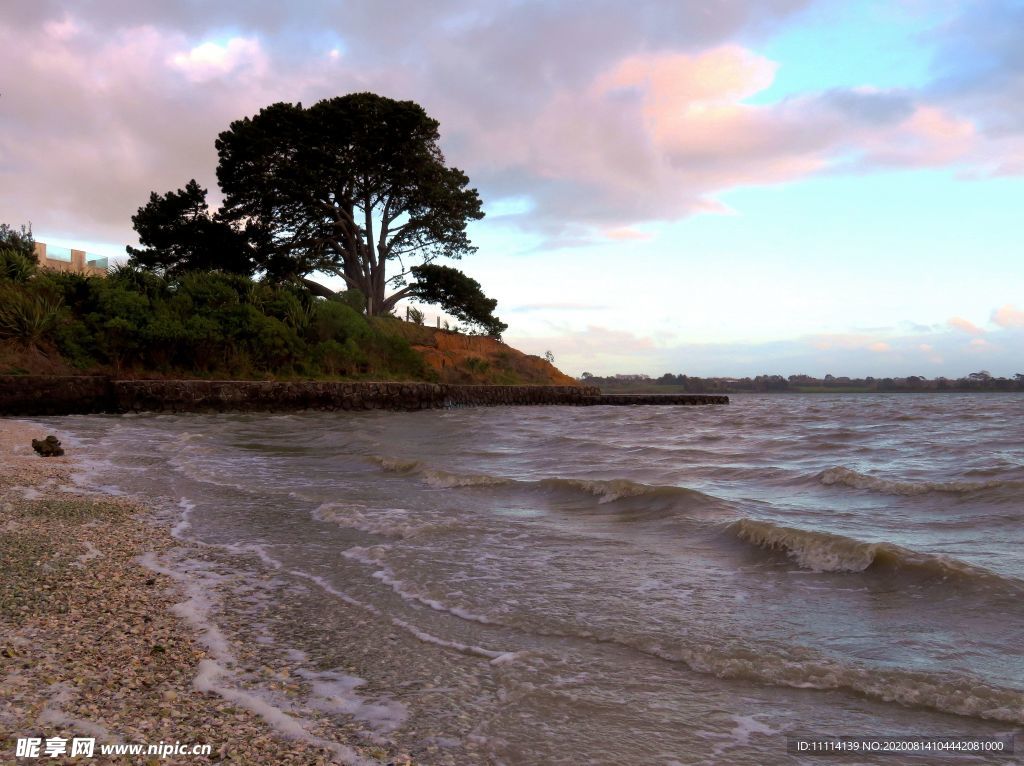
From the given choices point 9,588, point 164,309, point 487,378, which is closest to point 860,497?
point 9,588

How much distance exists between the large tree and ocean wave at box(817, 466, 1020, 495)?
957 inches

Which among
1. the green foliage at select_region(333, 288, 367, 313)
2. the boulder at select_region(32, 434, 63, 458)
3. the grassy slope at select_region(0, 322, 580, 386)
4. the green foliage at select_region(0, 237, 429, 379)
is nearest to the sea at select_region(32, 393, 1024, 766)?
the boulder at select_region(32, 434, 63, 458)

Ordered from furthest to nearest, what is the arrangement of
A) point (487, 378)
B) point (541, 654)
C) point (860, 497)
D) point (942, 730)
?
1. point (487, 378)
2. point (860, 497)
3. point (541, 654)
4. point (942, 730)

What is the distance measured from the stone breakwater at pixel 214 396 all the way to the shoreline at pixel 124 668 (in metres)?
14.5

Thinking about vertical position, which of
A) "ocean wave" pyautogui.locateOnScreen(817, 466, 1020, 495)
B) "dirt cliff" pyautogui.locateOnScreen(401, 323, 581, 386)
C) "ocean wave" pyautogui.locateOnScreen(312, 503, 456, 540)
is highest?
"dirt cliff" pyautogui.locateOnScreen(401, 323, 581, 386)

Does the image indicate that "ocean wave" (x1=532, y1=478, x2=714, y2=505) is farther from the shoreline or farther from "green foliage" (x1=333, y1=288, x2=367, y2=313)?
"green foliage" (x1=333, y1=288, x2=367, y2=313)

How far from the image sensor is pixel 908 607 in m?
3.68

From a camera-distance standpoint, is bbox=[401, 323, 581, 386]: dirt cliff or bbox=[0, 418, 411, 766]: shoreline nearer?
bbox=[0, 418, 411, 766]: shoreline

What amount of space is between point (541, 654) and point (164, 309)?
69.9ft

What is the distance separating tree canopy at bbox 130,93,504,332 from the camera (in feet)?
92.9

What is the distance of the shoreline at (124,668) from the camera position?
2002 millimetres

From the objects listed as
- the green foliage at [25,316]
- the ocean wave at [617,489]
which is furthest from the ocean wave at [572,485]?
the green foliage at [25,316]

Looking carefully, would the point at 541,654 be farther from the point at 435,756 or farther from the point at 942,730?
the point at 942,730

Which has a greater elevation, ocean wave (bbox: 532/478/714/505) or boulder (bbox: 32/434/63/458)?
boulder (bbox: 32/434/63/458)
